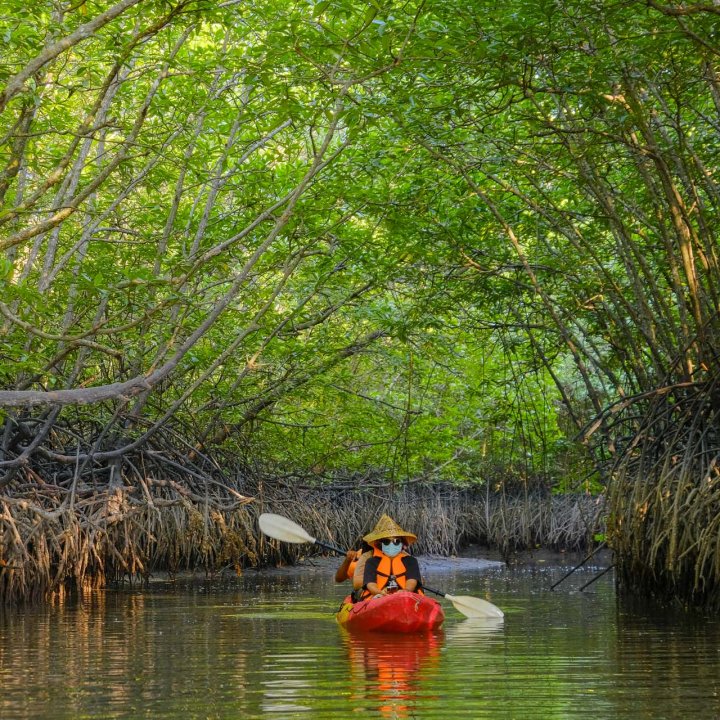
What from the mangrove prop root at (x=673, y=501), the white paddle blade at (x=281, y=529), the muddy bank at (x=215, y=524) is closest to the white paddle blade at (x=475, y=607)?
the mangrove prop root at (x=673, y=501)

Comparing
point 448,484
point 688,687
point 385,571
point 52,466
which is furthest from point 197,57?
point 448,484

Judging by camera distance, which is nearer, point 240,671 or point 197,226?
point 240,671

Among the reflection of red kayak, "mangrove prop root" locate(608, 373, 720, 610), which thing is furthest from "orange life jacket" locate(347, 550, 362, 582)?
"mangrove prop root" locate(608, 373, 720, 610)

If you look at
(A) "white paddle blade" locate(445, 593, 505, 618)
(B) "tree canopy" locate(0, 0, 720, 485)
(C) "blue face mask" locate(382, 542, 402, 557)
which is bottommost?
(A) "white paddle blade" locate(445, 593, 505, 618)

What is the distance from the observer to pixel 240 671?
5840mm

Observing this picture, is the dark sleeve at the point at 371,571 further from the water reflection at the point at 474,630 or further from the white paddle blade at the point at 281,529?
the white paddle blade at the point at 281,529

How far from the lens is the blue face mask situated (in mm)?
8609

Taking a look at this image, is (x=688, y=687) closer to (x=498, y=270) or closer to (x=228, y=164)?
(x=498, y=270)

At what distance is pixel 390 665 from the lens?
6.15m

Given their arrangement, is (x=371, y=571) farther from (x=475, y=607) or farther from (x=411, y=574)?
(x=475, y=607)

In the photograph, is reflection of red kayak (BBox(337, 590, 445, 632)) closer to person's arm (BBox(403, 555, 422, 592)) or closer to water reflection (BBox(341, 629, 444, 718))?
water reflection (BBox(341, 629, 444, 718))

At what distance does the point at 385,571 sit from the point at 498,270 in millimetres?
3866

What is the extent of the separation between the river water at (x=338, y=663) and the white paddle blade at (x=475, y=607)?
114 millimetres

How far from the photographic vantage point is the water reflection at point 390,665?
4.79 meters
